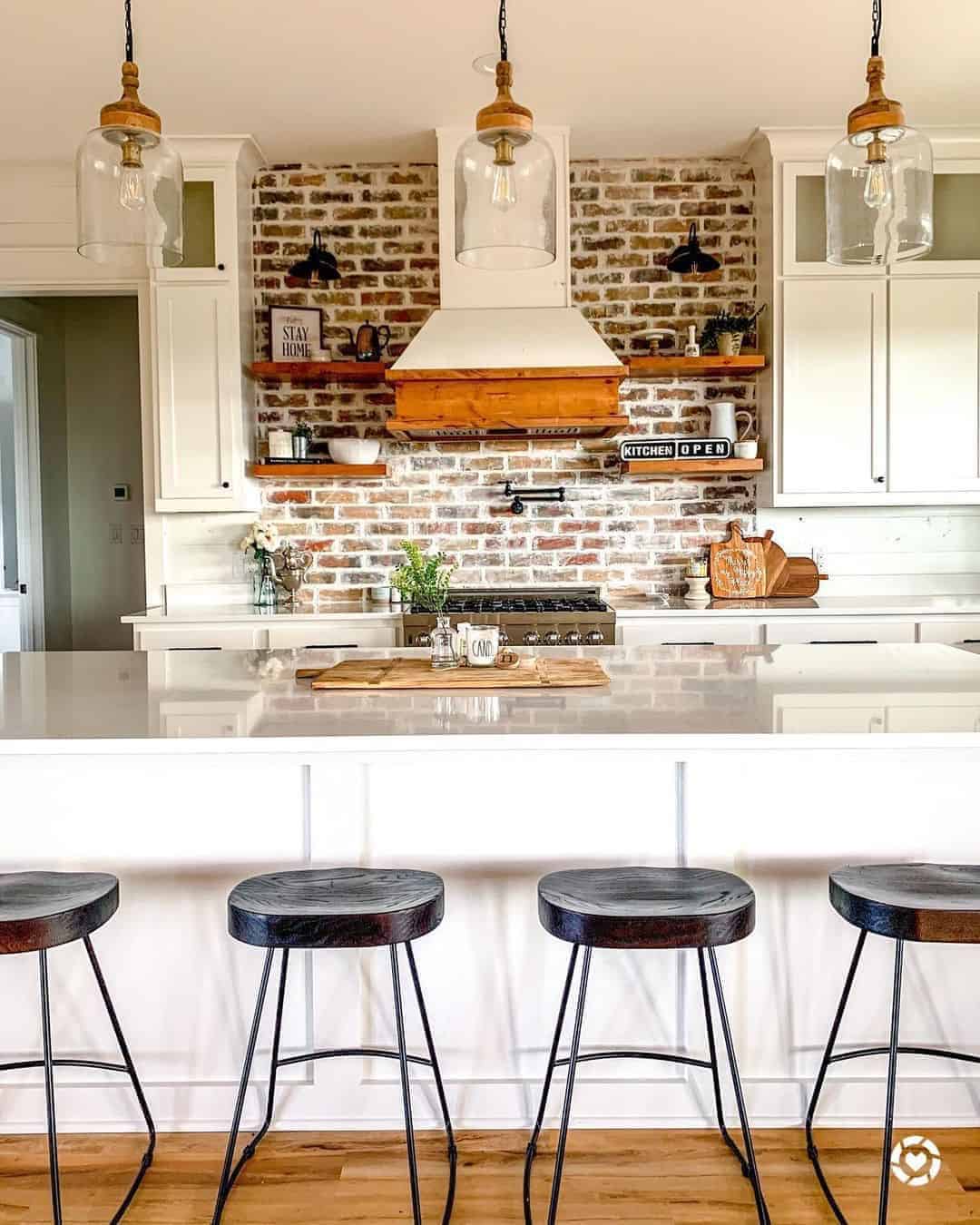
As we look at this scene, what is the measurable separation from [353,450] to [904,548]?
8.17ft

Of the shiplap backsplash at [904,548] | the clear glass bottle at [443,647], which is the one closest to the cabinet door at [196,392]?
the clear glass bottle at [443,647]

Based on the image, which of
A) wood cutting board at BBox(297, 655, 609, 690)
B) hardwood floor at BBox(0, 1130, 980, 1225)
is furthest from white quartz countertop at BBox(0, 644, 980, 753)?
hardwood floor at BBox(0, 1130, 980, 1225)

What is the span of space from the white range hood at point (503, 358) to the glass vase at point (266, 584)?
0.86 metres

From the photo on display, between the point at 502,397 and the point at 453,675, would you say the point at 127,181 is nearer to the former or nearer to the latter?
the point at 453,675

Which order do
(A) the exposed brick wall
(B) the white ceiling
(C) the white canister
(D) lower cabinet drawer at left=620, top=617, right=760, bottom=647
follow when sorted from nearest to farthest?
(C) the white canister
(B) the white ceiling
(D) lower cabinet drawer at left=620, top=617, right=760, bottom=647
(A) the exposed brick wall

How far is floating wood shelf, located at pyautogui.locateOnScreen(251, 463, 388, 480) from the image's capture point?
4.60 meters

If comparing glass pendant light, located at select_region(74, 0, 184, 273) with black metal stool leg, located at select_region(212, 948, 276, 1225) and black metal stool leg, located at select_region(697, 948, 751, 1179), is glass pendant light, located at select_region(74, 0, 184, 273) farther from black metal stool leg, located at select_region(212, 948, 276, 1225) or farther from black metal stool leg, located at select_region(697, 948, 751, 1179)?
black metal stool leg, located at select_region(697, 948, 751, 1179)

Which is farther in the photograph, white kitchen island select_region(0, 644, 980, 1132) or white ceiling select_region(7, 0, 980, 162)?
white ceiling select_region(7, 0, 980, 162)

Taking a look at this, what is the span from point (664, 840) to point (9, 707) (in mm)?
1336

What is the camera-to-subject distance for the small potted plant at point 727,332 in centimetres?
455

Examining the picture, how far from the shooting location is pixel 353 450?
15.2 feet

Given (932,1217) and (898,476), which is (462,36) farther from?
(932,1217)

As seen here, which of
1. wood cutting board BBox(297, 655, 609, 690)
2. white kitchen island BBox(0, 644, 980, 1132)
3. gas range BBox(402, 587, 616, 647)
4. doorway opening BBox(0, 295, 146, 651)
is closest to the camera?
white kitchen island BBox(0, 644, 980, 1132)

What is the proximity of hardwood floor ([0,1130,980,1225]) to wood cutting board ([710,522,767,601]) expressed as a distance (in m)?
2.76
